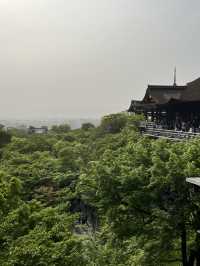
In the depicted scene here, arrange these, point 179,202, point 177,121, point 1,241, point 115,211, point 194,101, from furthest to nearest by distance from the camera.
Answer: point 177,121
point 194,101
point 115,211
point 179,202
point 1,241

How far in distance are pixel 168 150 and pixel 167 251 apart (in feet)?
14.5

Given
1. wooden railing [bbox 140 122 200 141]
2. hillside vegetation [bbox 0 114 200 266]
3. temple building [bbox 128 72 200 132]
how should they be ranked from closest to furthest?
1. hillside vegetation [bbox 0 114 200 266]
2. wooden railing [bbox 140 122 200 141]
3. temple building [bbox 128 72 200 132]

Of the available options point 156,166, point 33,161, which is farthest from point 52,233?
point 33,161

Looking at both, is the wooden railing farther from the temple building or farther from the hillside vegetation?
the hillside vegetation

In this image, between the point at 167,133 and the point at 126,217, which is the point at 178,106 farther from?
the point at 126,217

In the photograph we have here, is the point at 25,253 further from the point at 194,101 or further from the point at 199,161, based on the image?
the point at 194,101

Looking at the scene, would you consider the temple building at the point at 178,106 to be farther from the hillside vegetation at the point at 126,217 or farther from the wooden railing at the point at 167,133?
the hillside vegetation at the point at 126,217

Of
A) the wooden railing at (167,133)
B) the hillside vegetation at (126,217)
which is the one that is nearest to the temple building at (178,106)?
the wooden railing at (167,133)

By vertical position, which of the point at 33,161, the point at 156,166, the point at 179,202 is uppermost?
the point at 156,166

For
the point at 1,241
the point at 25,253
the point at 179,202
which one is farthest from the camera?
the point at 179,202

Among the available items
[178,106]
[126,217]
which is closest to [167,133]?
[178,106]

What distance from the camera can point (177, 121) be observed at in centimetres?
4481

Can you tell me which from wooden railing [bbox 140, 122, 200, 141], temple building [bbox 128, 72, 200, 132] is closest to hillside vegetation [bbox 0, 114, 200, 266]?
wooden railing [bbox 140, 122, 200, 141]

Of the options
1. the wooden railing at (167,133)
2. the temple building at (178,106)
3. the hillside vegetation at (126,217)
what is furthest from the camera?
the temple building at (178,106)
